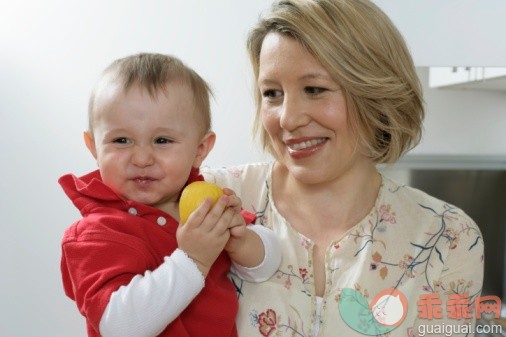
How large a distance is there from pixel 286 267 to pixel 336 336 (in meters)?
0.18

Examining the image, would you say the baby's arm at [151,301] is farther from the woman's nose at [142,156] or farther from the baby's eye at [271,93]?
the baby's eye at [271,93]

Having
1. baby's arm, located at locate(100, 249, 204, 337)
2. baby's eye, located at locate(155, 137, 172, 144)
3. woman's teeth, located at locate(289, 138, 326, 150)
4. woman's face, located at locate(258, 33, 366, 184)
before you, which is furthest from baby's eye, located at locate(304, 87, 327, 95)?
baby's arm, located at locate(100, 249, 204, 337)

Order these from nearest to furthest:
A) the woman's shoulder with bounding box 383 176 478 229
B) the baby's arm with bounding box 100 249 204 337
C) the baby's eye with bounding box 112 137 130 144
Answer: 1. the baby's arm with bounding box 100 249 204 337
2. the baby's eye with bounding box 112 137 130 144
3. the woman's shoulder with bounding box 383 176 478 229

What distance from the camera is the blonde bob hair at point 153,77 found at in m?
1.13

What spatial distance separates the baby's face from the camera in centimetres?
110

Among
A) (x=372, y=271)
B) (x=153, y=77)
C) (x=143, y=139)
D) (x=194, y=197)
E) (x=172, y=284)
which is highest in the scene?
(x=153, y=77)

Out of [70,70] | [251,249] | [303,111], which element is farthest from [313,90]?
[70,70]

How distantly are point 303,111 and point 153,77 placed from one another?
35cm

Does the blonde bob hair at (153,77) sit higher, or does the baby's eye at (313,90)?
the blonde bob hair at (153,77)

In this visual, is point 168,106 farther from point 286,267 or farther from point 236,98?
point 236,98

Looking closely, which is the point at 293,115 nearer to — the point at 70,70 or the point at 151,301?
the point at 151,301

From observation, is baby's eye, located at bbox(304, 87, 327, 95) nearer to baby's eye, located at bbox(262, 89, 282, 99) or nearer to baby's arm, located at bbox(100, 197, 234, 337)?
baby's eye, located at bbox(262, 89, 282, 99)

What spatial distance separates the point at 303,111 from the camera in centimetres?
133

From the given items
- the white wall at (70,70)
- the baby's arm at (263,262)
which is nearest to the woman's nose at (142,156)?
the baby's arm at (263,262)
